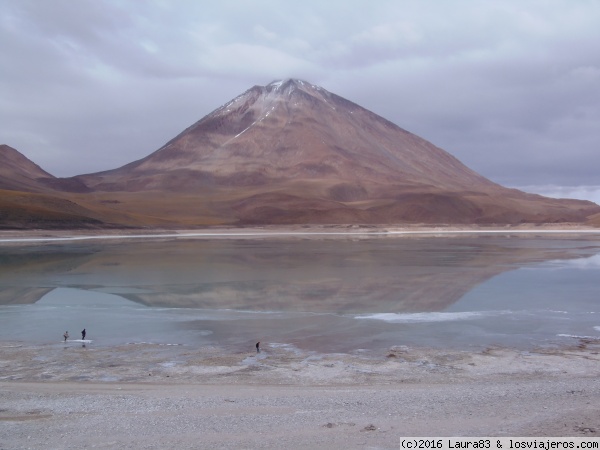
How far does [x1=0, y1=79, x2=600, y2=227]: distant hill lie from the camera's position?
107188 mm

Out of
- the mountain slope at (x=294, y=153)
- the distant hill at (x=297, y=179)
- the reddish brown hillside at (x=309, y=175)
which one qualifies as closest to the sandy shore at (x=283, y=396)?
the distant hill at (x=297, y=179)

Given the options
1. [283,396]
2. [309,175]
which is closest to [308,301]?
[283,396]

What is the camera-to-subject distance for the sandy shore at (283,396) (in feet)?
25.6

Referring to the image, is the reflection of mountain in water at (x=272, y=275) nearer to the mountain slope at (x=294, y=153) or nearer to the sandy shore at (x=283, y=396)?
the sandy shore at (x=283, y=396)

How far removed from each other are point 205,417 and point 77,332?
8.83 m

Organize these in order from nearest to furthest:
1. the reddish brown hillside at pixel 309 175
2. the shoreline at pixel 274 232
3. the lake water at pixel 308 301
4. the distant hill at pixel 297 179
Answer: the lake water at pixel 308 301, the shoreline at pixel 274 232, the distant hill at pixel 297 179, the reddish brown hillside at pixel 309 175

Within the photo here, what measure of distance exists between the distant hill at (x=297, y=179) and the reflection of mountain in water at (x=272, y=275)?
40.6 metres

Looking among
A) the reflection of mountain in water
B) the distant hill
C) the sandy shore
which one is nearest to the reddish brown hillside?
the distant hill

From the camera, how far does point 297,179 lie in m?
143

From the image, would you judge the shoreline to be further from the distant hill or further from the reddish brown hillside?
the reddish brown hillside

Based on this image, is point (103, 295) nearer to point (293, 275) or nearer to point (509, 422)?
point (293, 275)

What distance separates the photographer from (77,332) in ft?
53.2

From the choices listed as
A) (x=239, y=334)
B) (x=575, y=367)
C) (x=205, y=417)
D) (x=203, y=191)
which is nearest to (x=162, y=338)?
(x=239, y=334)

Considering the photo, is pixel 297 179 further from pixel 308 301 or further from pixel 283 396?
pixel 283 396
